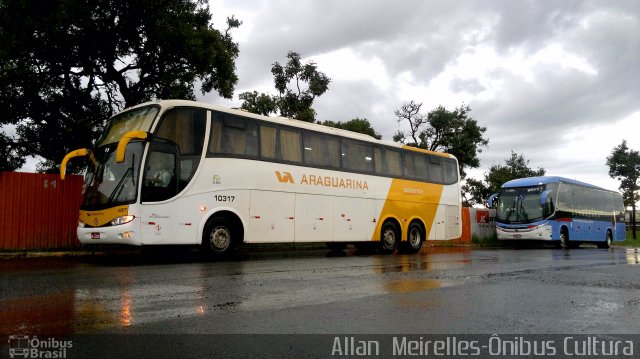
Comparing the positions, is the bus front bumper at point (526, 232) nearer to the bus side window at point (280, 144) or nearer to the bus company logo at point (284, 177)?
the bus side window at point (280, 144)

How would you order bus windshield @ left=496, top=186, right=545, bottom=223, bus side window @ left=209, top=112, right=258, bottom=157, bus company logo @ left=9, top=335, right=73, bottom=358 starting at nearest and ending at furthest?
1. bus company logo @ left=9, top=335, right=73, bottom=358
2. bus side window @ left=209, top=112, right=258, bottom=157
3. bus windshield @ left=496, top=186, right=545, bottom=223

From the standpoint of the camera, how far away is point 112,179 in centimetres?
1094

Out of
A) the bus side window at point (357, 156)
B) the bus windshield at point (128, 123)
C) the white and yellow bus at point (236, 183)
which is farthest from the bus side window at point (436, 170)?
the bus windshield at point (128, 123)

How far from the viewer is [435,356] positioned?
12.0ft

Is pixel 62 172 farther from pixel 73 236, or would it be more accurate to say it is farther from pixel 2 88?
pixel 2 88

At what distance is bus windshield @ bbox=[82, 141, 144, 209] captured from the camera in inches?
419

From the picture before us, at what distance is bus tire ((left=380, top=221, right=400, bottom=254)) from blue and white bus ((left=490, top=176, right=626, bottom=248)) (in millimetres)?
10621

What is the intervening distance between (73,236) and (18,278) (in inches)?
304

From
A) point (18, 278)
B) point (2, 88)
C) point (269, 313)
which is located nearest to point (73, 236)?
point (2, 88)

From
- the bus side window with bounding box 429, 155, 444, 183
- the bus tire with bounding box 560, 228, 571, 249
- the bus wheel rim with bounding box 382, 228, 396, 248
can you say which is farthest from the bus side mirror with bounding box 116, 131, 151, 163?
the bus tire with bounding box 560, 228, 571, 249

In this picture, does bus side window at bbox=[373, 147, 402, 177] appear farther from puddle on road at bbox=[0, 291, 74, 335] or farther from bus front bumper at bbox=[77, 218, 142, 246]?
puddle on road at bbox=[0, 291, 74, 335]

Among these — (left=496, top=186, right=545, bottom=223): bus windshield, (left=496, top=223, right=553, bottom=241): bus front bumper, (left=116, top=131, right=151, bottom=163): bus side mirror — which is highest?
(left=116, top=131, right=151, bottom=163): bus side mirror

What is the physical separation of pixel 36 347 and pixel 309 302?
2.87 metres

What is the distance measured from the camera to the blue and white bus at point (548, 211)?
24172 millimetres
